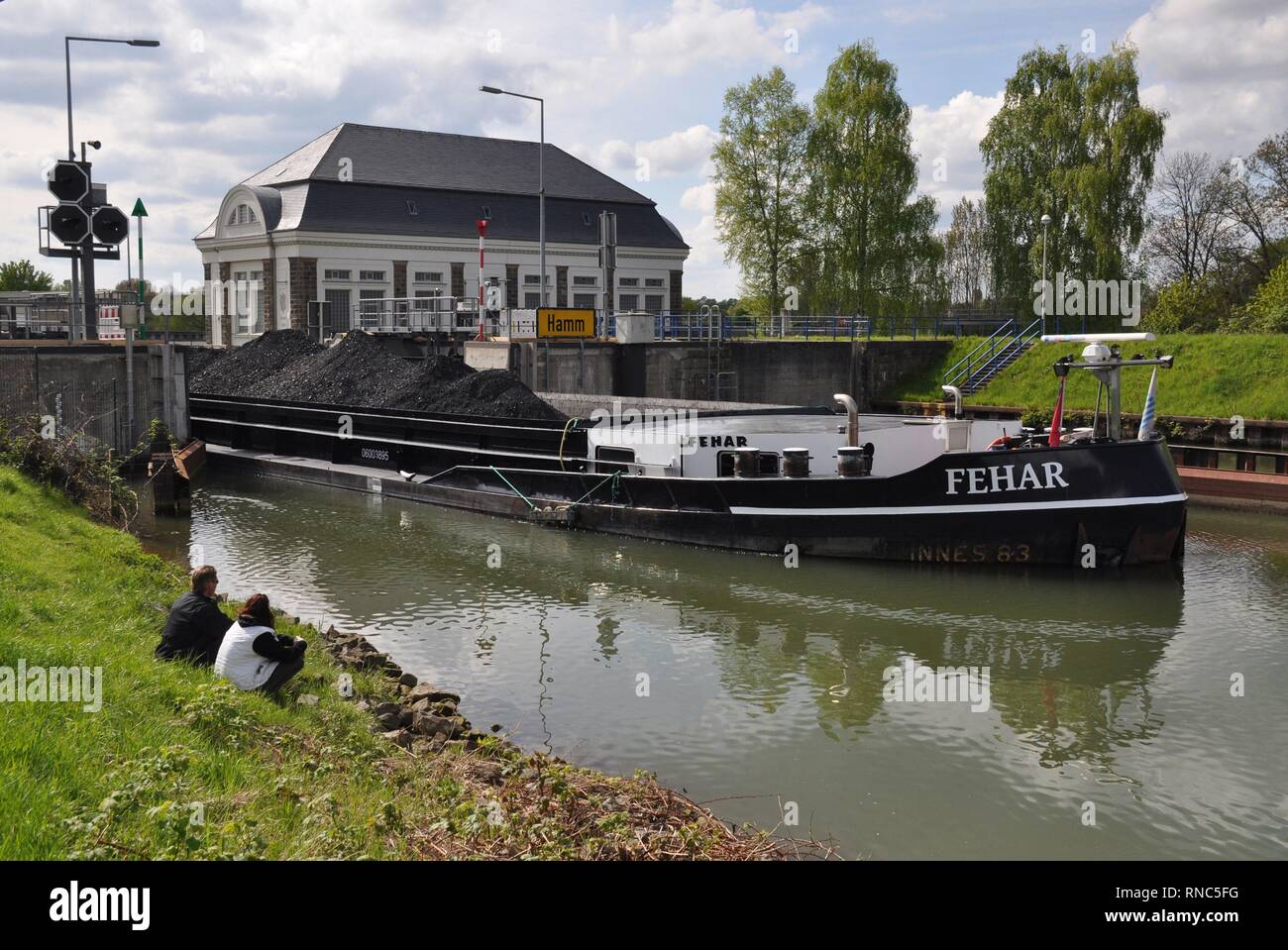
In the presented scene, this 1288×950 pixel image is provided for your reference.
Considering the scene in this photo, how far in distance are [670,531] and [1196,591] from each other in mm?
7563

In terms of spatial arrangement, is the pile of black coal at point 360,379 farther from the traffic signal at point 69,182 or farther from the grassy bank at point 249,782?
the grassy bank at point 249,782

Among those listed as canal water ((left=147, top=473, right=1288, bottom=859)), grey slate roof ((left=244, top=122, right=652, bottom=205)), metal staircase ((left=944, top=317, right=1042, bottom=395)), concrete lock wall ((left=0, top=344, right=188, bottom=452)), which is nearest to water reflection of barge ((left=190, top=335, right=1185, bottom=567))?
canal water ((left=147, top=473, right=1288, bottom=859))

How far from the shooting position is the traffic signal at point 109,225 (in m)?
17.7

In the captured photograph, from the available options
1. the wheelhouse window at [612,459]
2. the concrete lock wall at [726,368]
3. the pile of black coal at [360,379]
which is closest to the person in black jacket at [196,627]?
the wheelhouse window at [612,459]

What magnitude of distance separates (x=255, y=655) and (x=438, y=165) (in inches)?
1799

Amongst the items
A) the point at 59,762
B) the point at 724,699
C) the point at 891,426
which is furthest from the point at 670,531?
the point at 59,762

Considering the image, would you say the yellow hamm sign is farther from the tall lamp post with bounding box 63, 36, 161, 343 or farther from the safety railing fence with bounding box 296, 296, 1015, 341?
the tall lamp post with bounding box 63, 36, 161, 343

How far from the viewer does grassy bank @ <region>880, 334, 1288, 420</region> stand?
28.1 metres

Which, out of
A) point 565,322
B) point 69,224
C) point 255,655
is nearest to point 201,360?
point 565,322

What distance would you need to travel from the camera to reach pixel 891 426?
18.5 m

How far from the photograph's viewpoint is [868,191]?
45.5 m

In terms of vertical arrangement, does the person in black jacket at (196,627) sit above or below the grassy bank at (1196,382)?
below

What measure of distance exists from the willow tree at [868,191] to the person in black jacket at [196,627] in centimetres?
3993

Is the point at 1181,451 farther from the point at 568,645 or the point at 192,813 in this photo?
the point at 192,813
